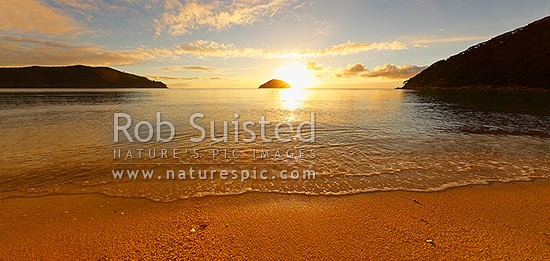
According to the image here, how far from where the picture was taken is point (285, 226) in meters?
4.89

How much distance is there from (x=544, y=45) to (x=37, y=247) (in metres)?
192

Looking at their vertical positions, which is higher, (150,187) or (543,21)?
(543,21)

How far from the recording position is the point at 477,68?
12812cm

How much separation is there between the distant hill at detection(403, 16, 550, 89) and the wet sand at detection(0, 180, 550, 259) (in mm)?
132158

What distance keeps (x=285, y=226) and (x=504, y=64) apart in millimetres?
172372

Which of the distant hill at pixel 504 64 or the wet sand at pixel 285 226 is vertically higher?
the distant hill at pixel 504 64

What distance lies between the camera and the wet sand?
4.07 meters

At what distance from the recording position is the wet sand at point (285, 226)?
160 inches

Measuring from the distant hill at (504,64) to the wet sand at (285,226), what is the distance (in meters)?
132

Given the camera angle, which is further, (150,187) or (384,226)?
(150,187)

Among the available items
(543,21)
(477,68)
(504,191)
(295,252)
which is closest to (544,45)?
(477,68)

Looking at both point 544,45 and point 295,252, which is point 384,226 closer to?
point 295,252

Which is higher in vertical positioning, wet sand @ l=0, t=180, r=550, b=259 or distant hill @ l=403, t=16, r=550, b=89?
distant hill @ l=403, t=16, r=550, b=89

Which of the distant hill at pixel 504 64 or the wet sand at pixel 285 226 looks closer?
the wet sand at pixel 285 226
